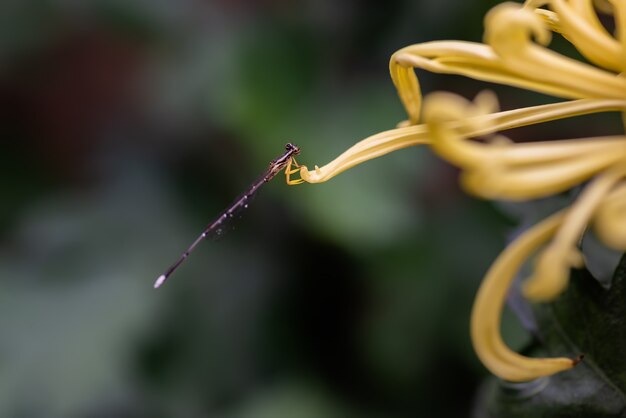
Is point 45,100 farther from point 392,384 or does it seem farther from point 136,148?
point 392,384

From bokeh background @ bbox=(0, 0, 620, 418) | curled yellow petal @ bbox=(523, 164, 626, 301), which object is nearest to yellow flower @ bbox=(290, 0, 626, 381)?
curled yellow petal @ bbox=(523, 164, 626, 301)

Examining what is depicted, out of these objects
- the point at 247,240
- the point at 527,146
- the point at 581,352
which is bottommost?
the point at 581,352

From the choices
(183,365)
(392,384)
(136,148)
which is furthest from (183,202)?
(392,384)

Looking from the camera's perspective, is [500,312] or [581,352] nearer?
[500,312]

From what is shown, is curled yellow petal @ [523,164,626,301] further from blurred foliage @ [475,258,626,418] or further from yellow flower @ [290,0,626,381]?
blurred foliage @ [475,258,626,418]

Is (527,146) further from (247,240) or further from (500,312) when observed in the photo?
(247,240)

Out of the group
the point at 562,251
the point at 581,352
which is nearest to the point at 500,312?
the point at 562,251
